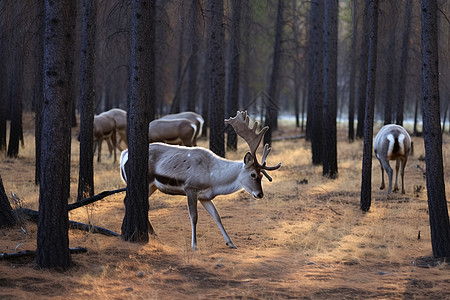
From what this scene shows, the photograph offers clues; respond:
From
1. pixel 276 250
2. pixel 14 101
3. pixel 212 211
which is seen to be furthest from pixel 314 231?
pixel 14 101

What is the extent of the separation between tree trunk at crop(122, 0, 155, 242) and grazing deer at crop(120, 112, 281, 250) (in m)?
0.62

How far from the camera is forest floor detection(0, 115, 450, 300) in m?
6.30

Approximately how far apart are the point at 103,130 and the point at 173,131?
372cm

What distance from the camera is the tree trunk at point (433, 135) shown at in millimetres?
7949

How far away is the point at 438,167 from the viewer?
7953 millimetres

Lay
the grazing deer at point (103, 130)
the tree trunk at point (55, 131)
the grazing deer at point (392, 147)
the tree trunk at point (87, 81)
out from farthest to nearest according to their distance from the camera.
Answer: the grazing deer at point (103, 130) → the grazing deer at point (392, 147) → the tree trunk at point (87, 81) → the tree trunk at point (55, 131)

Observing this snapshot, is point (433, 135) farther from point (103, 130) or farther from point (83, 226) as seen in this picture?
point (103, 130)

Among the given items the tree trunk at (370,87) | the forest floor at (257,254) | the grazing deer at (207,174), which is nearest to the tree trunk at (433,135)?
the forest floor at (257,254)

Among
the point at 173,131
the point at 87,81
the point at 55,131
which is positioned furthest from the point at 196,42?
the point at 173,131

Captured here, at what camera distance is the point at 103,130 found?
21234 millimetres

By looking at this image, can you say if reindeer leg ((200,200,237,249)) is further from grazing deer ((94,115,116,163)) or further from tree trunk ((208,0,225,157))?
grazing deer ((94,115,116,163))

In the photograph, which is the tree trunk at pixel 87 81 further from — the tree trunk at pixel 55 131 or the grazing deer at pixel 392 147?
the grazing deer at pixel 392 147

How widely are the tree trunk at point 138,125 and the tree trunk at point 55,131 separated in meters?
1.69

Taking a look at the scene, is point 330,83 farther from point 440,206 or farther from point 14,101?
point 14,101
